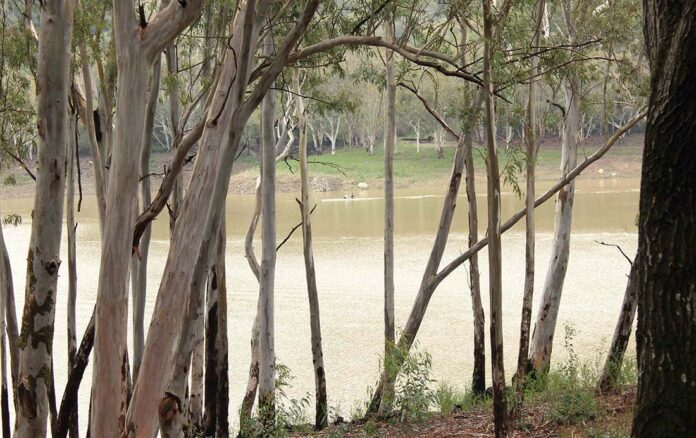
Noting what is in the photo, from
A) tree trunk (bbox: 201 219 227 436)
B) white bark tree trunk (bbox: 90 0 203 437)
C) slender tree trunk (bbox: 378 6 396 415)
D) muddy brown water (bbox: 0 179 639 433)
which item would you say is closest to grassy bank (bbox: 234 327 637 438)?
tree trunk (bbox: 201 219 227 436)

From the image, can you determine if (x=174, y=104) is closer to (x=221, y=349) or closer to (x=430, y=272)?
(x=221, y=349)

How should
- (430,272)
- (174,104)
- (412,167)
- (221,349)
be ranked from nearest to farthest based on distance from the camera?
(221,349) → (430,272) → (174,104) → (412,167)

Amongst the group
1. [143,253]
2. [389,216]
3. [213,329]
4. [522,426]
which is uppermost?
[389,216]

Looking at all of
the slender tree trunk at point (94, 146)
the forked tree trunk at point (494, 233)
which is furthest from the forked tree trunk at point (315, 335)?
the forked tree trunk at point (494, 233)

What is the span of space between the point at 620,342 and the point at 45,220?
4377mm

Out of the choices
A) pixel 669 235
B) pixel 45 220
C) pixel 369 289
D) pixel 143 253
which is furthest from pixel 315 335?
Result: pixel 369 289

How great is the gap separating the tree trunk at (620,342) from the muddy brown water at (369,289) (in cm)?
173

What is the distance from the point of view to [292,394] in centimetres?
842

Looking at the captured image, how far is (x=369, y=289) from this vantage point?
12.7m

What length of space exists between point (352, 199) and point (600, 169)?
9831mm

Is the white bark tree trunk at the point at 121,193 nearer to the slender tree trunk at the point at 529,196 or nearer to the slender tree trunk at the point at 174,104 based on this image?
the slender tree trunk at the point at 174,104

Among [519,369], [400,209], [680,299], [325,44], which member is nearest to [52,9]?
[325,44]

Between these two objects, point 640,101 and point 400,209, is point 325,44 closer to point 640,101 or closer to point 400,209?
point 640,101

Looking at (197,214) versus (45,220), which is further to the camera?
(45,220)
